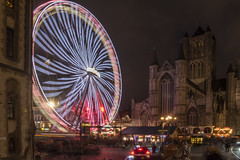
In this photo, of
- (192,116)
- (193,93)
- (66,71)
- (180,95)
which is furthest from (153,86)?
(66,71)

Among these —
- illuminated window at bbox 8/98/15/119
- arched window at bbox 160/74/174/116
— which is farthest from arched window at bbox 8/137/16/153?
arched window at bbox 160/74/174/116

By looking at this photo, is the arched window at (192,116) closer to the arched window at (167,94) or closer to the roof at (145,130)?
the arched window at (167,94)

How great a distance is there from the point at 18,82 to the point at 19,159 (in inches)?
229

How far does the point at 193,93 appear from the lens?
291ft

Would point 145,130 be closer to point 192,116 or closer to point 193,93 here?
point 192,116

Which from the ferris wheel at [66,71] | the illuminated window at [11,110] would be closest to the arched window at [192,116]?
the ferris wheel at [66,71]

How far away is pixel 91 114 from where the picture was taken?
36688 mm

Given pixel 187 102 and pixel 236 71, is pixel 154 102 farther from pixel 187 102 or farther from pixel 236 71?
pixel 236 71

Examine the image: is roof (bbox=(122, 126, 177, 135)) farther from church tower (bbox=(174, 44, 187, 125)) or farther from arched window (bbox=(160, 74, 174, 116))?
arched window (bbox=(160, 74, 174, 116))

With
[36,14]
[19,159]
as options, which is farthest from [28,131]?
[36,14]

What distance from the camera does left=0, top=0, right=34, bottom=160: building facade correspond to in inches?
774

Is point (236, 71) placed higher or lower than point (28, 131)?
higher

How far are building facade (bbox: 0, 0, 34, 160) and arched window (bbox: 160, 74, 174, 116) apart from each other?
6639 centimetres

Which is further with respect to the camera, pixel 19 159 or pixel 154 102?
pixel 154 102
